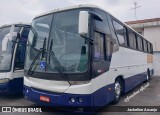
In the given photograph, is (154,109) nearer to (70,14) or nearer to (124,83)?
(124,83)

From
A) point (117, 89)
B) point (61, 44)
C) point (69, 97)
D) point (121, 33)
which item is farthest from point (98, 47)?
point (121, 33)

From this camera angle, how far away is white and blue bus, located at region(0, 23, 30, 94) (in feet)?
21.0

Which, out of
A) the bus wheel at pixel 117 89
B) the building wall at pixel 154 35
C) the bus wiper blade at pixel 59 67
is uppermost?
the building wall at pixel 154 35

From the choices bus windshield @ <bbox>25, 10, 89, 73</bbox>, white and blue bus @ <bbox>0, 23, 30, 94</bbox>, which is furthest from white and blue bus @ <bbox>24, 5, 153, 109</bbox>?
white and blue bus @ <bbox>0, 23, 30, 94</bbox>

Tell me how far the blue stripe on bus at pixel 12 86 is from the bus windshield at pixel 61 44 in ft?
5.88

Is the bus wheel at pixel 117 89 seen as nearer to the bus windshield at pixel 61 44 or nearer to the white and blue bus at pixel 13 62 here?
the bus windshield at pixel 61 44

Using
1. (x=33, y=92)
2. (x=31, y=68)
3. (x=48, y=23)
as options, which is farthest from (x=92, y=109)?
(x=48, y=23)

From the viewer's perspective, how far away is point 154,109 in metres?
5.77

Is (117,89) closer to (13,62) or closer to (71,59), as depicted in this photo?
(71,59)

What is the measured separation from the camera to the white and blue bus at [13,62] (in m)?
6.39

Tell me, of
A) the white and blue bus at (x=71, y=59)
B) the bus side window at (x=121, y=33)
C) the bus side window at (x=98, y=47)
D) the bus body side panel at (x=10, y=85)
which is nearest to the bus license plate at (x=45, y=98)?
the white and blue bus at (x=71, y=59)

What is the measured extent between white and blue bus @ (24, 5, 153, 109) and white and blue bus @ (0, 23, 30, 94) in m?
1.65

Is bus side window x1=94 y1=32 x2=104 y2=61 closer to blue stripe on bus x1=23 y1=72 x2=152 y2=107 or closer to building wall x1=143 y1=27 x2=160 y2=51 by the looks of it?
blue stripe on bus x1=23 y1=72 x2=152 y2=107

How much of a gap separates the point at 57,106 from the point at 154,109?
3.37 metres
